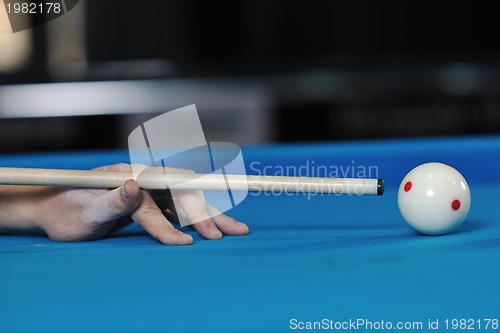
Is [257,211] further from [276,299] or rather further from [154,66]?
[154,66]

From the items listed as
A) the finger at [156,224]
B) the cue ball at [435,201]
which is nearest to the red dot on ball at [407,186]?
the cue ball at [435,201]

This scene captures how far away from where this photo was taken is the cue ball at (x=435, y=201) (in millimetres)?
1562

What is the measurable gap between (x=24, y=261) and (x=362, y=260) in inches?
23.7

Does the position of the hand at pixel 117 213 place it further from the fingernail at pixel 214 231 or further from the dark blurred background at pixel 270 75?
the dark blurred background at pixel 270 75

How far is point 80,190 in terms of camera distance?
1.69 m

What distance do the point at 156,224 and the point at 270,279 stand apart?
44 cm

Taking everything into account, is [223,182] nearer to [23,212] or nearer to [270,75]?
[23,212]

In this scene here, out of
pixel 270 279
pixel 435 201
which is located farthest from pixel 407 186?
pixel 270 279

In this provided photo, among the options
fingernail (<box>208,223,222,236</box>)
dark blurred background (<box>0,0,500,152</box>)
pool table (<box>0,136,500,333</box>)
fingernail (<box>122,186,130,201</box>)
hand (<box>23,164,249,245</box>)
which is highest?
dark blurred background (<box>0,0,500,152</box>)

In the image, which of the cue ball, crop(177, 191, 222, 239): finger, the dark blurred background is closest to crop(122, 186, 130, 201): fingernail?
crop(177, 191, 222, 239): finger

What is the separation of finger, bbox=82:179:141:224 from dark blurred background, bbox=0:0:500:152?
4.09 meters

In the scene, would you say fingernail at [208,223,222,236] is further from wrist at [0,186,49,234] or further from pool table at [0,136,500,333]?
wrist at [0,186,49,234]

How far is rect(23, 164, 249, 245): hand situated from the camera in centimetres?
158

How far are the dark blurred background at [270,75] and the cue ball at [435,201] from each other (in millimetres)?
4138
